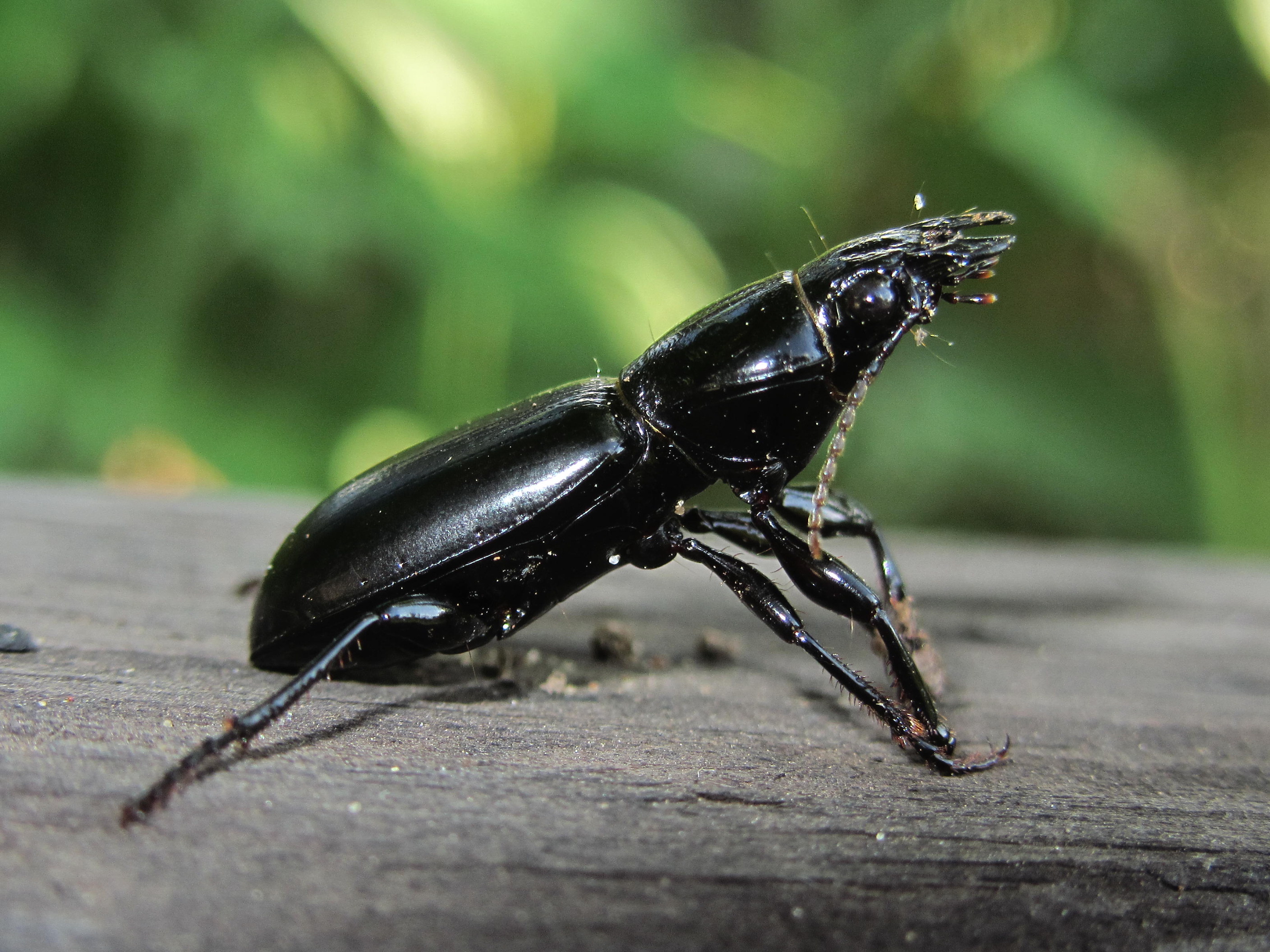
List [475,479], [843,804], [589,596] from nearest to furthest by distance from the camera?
[843,804], [475,479], [589,596]

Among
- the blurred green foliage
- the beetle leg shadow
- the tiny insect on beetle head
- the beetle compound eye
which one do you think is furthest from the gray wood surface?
the blurred green foliage

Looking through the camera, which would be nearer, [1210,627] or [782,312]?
[782,312]

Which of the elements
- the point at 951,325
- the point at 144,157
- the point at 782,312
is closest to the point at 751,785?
the point at 782,312

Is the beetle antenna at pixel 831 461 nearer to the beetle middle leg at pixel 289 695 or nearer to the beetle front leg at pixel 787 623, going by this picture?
the beetle front leg at pixel 787 623

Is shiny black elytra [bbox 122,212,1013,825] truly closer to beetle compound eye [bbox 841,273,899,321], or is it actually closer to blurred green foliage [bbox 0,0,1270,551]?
beetle compound eye [bbox 841,273,899,321]

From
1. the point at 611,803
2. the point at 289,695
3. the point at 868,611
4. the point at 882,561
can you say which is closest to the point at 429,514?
the point at 289,695

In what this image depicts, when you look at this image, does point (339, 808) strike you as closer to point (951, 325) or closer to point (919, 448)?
point (919, 448)

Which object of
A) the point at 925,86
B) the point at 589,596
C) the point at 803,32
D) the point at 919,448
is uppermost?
the point at 803,32
